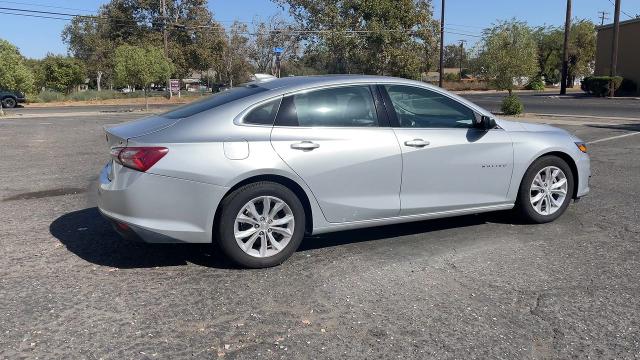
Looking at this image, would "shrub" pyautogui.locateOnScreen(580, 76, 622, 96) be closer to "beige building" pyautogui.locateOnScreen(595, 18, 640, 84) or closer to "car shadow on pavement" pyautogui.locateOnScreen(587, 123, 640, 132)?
"beige building" pyautogui.locateOnScreen(595, 18, 640, 84)

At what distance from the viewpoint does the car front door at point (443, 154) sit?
16.3 feet

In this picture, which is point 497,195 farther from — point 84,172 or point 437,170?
point 84,172

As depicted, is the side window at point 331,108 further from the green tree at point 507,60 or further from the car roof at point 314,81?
the green tree at point 507,60

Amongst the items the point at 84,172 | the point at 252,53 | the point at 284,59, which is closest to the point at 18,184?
the point at 84,172

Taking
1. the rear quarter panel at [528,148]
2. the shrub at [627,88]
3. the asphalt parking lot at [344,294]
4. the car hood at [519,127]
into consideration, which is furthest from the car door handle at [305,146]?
the shrub at [627,88]

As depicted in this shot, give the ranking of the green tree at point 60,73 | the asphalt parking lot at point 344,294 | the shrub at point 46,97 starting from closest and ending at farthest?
1. the asphalt parking lot at point 344,294
2. the shrub at point 46,97
3. the green tree at point 60,73

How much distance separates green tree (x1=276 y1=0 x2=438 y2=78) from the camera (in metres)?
27.7

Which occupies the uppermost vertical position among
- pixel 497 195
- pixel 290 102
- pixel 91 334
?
pixel 290 102

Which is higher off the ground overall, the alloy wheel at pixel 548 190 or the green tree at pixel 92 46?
the green tree at pixel 92 46

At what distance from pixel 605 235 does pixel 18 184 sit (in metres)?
7.74

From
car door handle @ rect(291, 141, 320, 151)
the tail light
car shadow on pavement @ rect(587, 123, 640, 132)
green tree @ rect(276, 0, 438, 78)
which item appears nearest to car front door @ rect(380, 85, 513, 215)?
car door handle @ rect(291, 141, 320, 151)

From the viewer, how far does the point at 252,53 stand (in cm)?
5231

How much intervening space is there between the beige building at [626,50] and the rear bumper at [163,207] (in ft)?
157

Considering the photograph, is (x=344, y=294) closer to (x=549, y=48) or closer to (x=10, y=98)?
(x=10, y=98)
